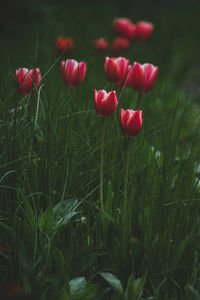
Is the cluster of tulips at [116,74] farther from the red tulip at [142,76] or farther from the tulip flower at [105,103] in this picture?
the tulip flower at [105,103]

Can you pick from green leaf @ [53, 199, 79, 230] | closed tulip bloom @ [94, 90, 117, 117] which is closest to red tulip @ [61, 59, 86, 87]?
closed tulip bloom @ [94, 90, 117, 117]

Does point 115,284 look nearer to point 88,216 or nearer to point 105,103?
point 88,216

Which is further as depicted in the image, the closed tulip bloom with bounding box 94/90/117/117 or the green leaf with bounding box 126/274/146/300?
the closed tulip bloom with bounding box 94/90/117/117

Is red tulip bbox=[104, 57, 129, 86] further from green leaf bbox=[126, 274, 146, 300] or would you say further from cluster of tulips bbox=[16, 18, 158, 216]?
green leaf bbox=[126, 274, 146, 300]

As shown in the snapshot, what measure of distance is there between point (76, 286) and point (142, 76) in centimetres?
70

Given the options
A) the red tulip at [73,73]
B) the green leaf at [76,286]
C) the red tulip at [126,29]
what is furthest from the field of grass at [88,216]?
the red tulip at [126,29]

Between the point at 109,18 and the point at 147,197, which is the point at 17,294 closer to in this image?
the point at 147,197

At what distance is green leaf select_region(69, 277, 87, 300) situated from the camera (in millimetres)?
814

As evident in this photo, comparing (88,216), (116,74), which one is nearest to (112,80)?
(116,74)

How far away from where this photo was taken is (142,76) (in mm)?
1245

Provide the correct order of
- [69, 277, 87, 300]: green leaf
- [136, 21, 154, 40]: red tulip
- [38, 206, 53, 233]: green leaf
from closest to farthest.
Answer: [69, 277, 87, 300]: green leaf
[38, 206, 53, 233]: green leaf
[136, 21, 154, 40]: red tulip

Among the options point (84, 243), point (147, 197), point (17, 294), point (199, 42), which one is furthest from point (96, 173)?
point (199, 42)

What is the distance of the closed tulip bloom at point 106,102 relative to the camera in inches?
38.7

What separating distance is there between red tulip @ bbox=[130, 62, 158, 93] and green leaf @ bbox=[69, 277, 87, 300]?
672 mm
